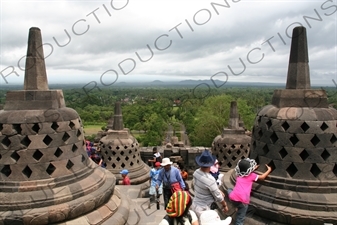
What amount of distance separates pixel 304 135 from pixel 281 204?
3.47 feet

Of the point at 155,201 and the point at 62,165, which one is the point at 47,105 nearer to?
the point at 62,165

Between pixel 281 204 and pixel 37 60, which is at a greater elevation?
pixel 37 60

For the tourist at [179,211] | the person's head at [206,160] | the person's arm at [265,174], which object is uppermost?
the person's head at [206,160]

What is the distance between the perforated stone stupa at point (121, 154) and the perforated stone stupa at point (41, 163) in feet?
16.1

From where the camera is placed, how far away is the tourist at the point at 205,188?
325 cm

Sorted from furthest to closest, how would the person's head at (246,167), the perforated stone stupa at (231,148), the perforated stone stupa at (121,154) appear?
1. the perforated stone stupa at (121,154)
2. the perforated stone stupa at (231,148)
3. the person's head at (246,167)

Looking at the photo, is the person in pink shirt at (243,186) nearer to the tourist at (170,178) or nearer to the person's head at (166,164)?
the tourist at (170,178)

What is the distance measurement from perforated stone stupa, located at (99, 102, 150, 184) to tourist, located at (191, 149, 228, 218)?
19.8 feet

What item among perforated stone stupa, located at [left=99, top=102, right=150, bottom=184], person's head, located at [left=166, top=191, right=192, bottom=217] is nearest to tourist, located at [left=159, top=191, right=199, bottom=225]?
person's head, located at [left=166, top=191, right=192, bottom=217]

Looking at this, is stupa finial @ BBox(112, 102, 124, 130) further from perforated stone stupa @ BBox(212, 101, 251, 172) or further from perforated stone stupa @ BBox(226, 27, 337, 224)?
perforated stone stupa @ BBox(226, 27, 337, 224)

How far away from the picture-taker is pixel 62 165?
13.4ft

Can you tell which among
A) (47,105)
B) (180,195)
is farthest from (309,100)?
(47,105)

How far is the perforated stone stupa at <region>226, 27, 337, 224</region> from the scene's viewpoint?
3691 millimetres

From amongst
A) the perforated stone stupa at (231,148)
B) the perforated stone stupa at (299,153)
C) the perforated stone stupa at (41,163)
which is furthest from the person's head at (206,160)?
the perforated stone stupa at (231,148)
